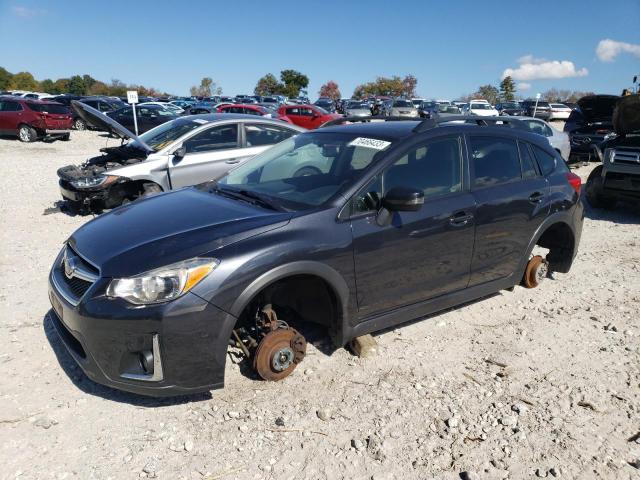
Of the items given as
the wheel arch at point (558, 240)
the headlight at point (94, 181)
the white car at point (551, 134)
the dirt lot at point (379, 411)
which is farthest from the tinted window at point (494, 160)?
the white car at point (551, 134)

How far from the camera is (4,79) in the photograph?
70.2 metres

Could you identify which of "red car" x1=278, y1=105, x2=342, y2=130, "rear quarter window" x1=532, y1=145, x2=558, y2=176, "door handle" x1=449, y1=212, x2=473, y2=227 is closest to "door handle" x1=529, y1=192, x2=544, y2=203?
"rear quarter window" x1=532, y1=145, x2=558, y2=176

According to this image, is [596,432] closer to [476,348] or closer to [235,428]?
[476,348]

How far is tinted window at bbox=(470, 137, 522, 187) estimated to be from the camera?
395 cm

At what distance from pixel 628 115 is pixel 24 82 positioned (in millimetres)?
83190

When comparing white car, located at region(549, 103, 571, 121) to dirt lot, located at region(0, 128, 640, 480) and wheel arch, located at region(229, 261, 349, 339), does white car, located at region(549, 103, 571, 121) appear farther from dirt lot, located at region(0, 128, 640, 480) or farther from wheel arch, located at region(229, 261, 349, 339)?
wheel arch, located at region(229, 261, 349, 339)

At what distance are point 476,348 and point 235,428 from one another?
204cm

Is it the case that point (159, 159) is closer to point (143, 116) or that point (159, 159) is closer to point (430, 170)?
point (430, 170)

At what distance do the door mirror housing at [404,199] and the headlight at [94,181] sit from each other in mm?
5236

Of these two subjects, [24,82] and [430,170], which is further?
[24,82]

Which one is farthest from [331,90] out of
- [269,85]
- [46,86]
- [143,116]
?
[143,116]

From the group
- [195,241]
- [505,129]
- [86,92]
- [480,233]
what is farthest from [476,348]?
[86,92]

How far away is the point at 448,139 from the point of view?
379 cm

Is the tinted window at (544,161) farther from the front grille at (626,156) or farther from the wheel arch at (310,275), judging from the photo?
the front grille at (626,156)
